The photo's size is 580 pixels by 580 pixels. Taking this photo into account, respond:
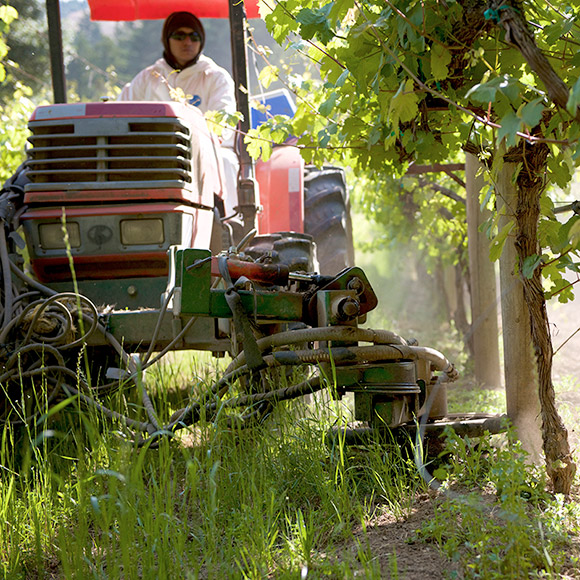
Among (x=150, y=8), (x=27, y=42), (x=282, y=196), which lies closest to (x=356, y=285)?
(x=282, y=196)

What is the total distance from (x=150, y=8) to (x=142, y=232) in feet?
8.71

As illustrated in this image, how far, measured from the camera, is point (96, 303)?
3426mm

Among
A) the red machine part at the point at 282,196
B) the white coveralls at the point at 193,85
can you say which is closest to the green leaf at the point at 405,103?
the red machine part at the point at 282,196

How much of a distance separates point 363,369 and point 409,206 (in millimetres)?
5644

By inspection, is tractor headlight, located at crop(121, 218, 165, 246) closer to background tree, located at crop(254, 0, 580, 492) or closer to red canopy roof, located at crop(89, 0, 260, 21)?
background tree, located at crop(254, 0, 580, 492)

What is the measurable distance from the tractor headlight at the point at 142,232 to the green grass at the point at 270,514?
975mm

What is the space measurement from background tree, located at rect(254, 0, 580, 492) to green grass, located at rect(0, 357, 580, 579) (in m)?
0.31

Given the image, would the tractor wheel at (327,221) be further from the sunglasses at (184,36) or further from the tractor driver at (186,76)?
the sunglasses at (184,36)

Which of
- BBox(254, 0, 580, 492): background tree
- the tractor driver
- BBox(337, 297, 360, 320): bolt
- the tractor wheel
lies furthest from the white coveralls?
BBox(337, 297, 360, 320): bolt

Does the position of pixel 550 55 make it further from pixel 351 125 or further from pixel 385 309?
pixel 385 309

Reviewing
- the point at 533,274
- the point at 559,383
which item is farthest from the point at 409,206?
the point at 533,274

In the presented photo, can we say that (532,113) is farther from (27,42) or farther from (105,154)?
(27,42)

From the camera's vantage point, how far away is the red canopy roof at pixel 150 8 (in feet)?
17.0

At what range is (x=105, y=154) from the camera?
11.1 ft
